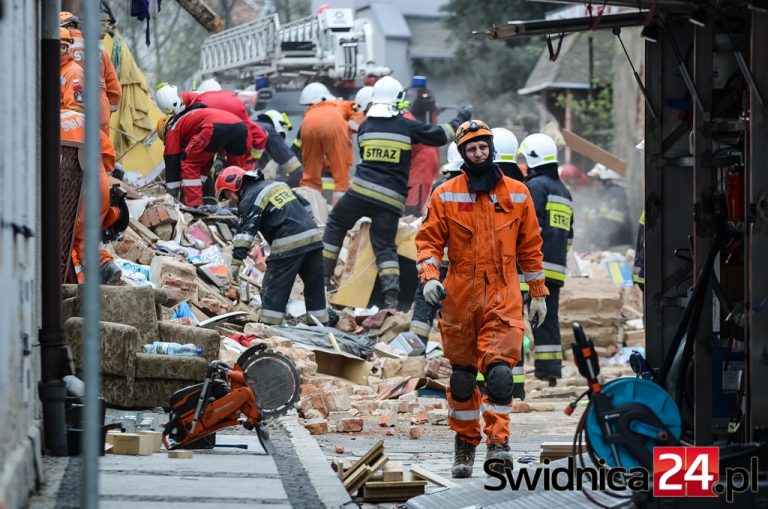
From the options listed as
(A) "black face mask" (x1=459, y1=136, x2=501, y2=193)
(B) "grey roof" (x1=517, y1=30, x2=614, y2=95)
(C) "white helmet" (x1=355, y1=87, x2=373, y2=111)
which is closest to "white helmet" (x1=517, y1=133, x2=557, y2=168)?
(A) "black face mask" (x1=459, y1=136, x2=501, y2=193)

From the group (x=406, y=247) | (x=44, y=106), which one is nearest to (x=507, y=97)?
(x=406, y=247)

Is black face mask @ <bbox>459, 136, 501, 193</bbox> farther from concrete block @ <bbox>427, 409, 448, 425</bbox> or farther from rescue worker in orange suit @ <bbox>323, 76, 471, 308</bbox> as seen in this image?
rescue worker in orange suit @ <bbox>323, 76, 471, 308</bbox>

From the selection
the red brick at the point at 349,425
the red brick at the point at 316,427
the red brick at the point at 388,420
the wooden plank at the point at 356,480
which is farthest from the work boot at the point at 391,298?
the wooden plank at the point at 356,480

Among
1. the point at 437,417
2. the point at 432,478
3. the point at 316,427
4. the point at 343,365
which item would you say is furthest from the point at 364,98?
the point at 432,478

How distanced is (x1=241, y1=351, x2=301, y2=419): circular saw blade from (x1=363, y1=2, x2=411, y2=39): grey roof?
45.6 m

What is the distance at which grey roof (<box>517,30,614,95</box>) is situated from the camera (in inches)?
1631

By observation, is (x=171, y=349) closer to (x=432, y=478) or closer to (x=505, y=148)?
(x=432, y=478)

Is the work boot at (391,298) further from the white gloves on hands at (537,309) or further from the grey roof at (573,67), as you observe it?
the grey roof at (573,67)

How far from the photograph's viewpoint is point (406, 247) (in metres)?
16.3

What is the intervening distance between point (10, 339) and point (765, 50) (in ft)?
11.0

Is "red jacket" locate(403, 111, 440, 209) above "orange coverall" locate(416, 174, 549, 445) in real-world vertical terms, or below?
above

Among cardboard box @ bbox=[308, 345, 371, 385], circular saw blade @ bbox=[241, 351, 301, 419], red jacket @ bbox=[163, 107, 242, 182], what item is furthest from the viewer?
red jacket @ bbox=[163, 107, 242, 182]

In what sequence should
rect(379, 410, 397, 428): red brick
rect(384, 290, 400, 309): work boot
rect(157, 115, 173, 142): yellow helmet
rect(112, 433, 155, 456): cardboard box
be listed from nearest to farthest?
rect(112, 433, 155, 456): cardboard box → rect(379, 410, 397, 428): red brick → rect(384, 290, 400, 309): work boot → rect(157, 115, 173, 142): yellow helmet

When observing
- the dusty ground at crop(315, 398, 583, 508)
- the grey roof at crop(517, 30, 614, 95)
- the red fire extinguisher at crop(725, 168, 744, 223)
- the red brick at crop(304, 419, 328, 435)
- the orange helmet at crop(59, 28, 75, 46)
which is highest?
the grey roof at crop(517, 30, 614, 95)
